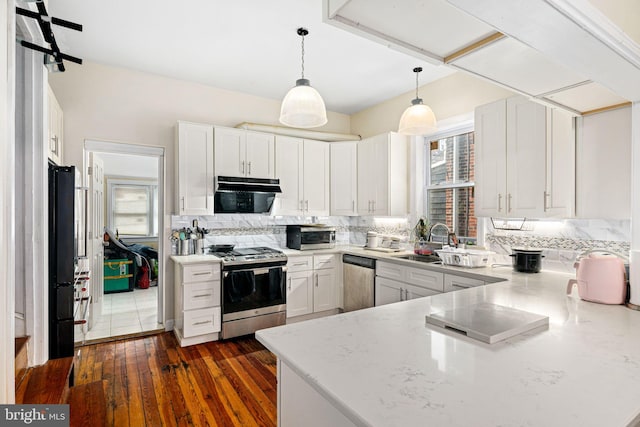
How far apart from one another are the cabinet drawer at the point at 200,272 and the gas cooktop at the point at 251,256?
5.0 inches

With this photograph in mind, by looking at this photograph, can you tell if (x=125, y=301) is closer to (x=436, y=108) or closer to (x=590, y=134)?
(x=436, y=108)

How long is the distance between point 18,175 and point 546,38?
2541 millimetres

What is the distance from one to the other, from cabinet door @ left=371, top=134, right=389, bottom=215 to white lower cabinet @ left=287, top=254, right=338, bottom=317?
811mm

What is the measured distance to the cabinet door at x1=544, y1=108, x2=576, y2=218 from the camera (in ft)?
7.67

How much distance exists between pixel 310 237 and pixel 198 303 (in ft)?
4.85

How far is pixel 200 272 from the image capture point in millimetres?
3338

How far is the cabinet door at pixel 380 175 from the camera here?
4000 mm

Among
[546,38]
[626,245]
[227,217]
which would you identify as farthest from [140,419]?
[626,245]

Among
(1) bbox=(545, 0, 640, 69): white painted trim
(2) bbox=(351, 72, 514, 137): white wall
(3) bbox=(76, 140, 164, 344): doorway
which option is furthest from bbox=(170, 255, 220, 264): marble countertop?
(1) bbox=(545, 0, 640, 69): white painted trim

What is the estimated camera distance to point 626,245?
2.29 m

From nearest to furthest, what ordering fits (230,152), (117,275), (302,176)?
(230,152), (302,176), (117,275)

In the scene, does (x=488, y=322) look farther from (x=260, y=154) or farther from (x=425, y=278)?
(x=260, y=154)

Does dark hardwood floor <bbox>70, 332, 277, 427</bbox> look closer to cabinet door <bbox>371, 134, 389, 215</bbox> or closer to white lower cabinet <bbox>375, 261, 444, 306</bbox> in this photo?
Result: white lower cabinet <bbox>375, 261, 444, 306</bbox>

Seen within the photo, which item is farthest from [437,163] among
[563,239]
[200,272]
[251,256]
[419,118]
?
[200,272]
